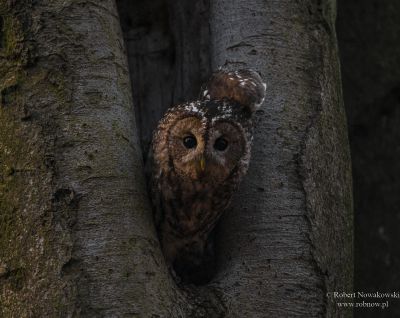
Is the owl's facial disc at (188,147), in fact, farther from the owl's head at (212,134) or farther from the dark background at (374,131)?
the dark background at (374,131)

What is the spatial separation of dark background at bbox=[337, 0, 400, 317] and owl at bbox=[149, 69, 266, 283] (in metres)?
1.18

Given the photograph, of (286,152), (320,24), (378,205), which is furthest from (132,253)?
(378,205)

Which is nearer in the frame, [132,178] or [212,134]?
[132,178]

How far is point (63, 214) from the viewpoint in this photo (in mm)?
1921

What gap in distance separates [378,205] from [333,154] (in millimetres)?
1108

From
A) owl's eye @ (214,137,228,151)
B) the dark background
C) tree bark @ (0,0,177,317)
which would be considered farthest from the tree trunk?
the dark background

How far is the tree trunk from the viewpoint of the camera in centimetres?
188

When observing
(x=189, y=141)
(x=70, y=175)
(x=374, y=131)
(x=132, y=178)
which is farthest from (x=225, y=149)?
(x=374, y=131)

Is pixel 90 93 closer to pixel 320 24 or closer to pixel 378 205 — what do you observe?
pixel 320 24

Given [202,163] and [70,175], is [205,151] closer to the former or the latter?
[202,163]

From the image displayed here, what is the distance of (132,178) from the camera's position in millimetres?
2074

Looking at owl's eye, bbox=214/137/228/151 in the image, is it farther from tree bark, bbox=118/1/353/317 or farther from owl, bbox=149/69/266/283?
tree bark, bbox=118/1/353/317

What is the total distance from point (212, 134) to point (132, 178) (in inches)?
12.9

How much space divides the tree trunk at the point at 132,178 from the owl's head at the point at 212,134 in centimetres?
6
